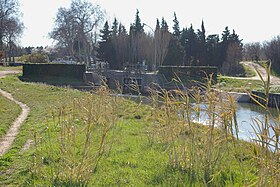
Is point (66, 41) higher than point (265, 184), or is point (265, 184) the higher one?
point (66, 41)

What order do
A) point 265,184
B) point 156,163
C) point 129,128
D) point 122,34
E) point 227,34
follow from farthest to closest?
point 227,34
point 122,34
point 129,128
point 156,163
point 265,184

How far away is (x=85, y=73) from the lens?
33688mm

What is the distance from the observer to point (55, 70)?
33.0m

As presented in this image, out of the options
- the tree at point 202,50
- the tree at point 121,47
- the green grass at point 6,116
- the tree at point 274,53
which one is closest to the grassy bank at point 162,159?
the green grass at point 6,116

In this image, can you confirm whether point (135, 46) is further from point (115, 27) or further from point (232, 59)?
point (232, 59)

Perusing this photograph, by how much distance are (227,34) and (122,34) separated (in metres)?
15.9

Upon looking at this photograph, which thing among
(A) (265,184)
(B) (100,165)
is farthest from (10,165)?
(A) (265,184)

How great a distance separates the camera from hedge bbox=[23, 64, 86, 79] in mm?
31656

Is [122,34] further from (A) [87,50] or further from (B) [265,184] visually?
(B) [265,184]

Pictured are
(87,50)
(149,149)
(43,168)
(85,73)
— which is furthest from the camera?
(87,50)

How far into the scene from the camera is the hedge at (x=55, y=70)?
3166 centimetres

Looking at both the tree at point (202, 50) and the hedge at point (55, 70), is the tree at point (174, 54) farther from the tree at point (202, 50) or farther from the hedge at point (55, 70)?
the hedge at point (55, 70)

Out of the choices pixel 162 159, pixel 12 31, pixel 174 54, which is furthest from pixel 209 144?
pixel 12 31

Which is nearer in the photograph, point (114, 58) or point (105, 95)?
point (105, 95)
